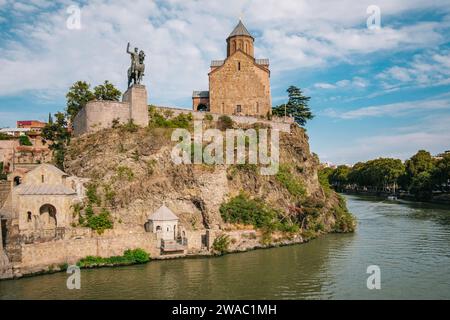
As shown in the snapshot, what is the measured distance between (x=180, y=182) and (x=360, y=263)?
12892mm

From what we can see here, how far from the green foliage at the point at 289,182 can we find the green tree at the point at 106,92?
17.0m

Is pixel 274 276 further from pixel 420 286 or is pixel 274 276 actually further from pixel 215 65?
pixel 215 65

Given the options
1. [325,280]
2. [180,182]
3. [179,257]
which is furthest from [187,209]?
[325,280]

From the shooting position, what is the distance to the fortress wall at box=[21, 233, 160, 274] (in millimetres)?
22719

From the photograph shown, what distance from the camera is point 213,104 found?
4331 centimetres

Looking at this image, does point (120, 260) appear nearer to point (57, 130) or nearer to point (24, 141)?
point (57, 130)

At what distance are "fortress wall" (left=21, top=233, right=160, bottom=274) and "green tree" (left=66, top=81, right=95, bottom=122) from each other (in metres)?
19.2

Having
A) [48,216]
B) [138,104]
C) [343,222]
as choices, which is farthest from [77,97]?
[343,222]

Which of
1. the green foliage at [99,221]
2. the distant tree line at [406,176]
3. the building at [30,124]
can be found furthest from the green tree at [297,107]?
the building at [30,124]

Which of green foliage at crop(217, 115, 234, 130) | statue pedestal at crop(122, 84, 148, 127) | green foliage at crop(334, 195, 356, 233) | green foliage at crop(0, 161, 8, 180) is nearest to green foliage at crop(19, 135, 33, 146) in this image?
green foliage at crop(0, 161, 8, 180)

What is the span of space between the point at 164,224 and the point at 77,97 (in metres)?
19.0

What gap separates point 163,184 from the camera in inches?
1190

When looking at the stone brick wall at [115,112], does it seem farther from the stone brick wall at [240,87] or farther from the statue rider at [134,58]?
the stone brick wall at [240,87]

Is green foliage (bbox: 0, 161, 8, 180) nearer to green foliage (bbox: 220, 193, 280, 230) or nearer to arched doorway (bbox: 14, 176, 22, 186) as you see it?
arched doorway (bbox: 14, 176, 22, 186)
